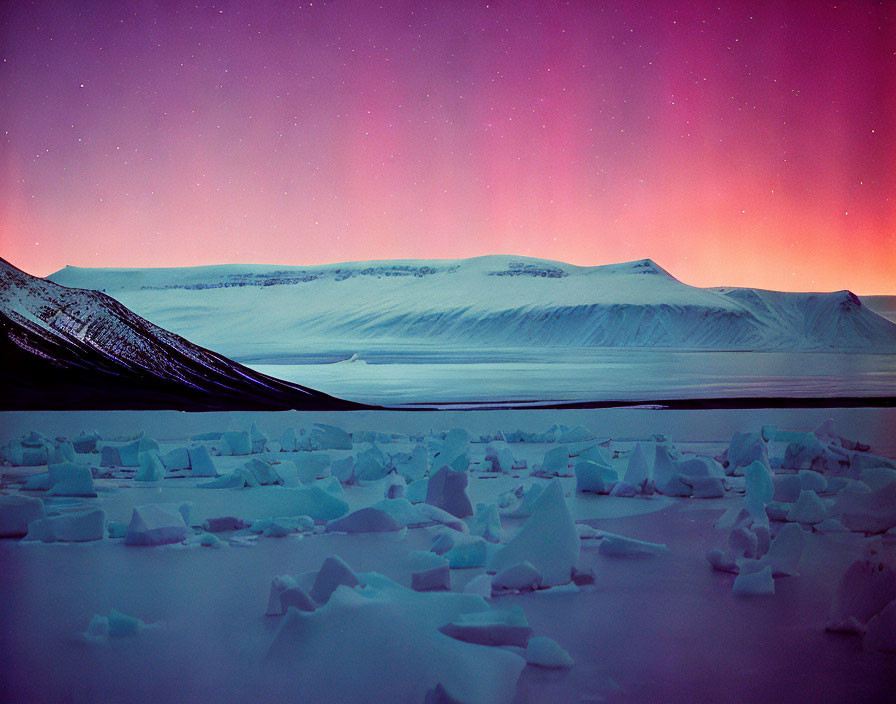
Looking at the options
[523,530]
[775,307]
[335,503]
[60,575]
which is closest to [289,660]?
[523,530]

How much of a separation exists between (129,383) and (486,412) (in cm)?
182

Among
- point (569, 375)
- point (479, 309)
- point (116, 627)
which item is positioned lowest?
point (116, 627)

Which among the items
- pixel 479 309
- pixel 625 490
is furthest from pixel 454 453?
pixel 479 309

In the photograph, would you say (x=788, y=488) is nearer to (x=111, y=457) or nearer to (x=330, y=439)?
(x=330, y=439)

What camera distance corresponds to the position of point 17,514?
138cm

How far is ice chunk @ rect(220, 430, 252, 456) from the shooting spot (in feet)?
8.27

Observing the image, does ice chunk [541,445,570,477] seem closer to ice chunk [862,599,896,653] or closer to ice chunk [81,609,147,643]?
ice chunk [862,599,896,653]

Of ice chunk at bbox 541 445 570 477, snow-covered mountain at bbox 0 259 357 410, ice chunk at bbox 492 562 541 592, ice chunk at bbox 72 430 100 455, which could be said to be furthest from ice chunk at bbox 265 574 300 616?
snow-covered mountain at bbox 0 259 357 410

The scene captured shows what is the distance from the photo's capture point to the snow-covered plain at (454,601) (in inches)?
29.9

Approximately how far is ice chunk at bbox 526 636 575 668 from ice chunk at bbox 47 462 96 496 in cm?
126

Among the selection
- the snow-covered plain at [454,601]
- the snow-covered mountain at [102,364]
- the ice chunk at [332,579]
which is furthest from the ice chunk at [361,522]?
the snow-covered mountain at [102,364]

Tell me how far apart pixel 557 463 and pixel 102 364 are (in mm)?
2522

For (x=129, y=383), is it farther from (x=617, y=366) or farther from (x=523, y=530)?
(x=523, y=530)

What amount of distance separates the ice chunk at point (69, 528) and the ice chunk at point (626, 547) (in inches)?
33.8
